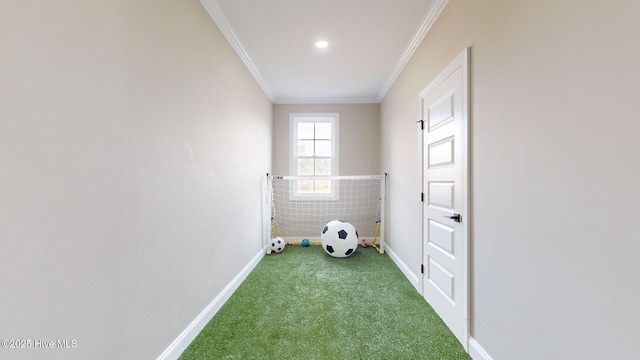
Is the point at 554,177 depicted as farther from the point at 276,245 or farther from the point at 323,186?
the point at 323,186

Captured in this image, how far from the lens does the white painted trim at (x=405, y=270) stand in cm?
257

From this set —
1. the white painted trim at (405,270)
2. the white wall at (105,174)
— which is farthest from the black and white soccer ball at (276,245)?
the white wall at (105,174)

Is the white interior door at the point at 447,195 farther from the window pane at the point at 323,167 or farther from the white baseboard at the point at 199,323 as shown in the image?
the window pane at the point at 323,167

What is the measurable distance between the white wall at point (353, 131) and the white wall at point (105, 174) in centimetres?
245

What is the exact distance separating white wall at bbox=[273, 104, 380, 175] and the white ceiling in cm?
70

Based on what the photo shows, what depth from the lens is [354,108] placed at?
4484 mm

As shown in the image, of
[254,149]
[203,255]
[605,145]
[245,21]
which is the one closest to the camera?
[605,145]

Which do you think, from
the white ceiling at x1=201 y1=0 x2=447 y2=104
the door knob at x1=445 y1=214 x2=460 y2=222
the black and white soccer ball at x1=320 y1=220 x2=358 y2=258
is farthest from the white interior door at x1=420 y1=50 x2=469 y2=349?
the black and white soccer ball at x1=320 y1=220 x2=358 y2=258

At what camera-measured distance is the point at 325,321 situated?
2000mm

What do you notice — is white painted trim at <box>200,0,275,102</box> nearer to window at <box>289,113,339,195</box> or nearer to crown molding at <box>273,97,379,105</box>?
crown molding at <box>273,97,379,105</box>

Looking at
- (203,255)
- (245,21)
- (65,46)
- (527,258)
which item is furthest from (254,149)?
(527,258)

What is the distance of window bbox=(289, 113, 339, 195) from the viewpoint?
453cm

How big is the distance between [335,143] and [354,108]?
29.1 inches

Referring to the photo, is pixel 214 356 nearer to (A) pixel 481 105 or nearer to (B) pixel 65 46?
(B) pixel 65 46
